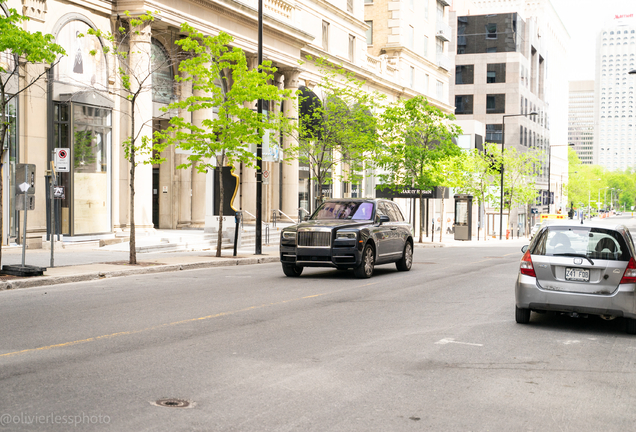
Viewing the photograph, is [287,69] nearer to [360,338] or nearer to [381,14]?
[381,14]

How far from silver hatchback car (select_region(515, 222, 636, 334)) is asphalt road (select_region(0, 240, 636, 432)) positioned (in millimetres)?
437

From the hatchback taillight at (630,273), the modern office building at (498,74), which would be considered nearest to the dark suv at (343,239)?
the hatchback taillight at (630,273)

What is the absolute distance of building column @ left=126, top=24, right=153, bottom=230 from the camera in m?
24.7

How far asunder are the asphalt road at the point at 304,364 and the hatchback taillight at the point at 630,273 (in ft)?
2.60

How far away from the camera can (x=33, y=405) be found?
5.68 meters

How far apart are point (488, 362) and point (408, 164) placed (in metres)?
34.4

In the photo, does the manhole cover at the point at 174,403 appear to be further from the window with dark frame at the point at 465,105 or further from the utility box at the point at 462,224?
the window with dark frame at the point at 465,105

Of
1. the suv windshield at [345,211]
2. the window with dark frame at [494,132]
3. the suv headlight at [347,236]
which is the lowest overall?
the suv headlight at [347,236]

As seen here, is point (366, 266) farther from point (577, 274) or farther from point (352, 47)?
point (352, 47)

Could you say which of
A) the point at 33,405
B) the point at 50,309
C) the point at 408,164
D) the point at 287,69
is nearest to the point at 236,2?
the point at 287,69

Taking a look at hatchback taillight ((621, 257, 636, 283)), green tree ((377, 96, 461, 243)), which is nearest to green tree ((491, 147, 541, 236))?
green tree ((377, 96, 461, 243))

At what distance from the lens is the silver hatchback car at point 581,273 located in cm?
971

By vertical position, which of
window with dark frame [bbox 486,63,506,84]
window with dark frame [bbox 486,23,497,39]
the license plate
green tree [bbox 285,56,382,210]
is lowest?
the license plate

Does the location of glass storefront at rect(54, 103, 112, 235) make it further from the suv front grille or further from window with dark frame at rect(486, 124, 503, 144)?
window with dark frame at rect(486, 124, 503, 144)
